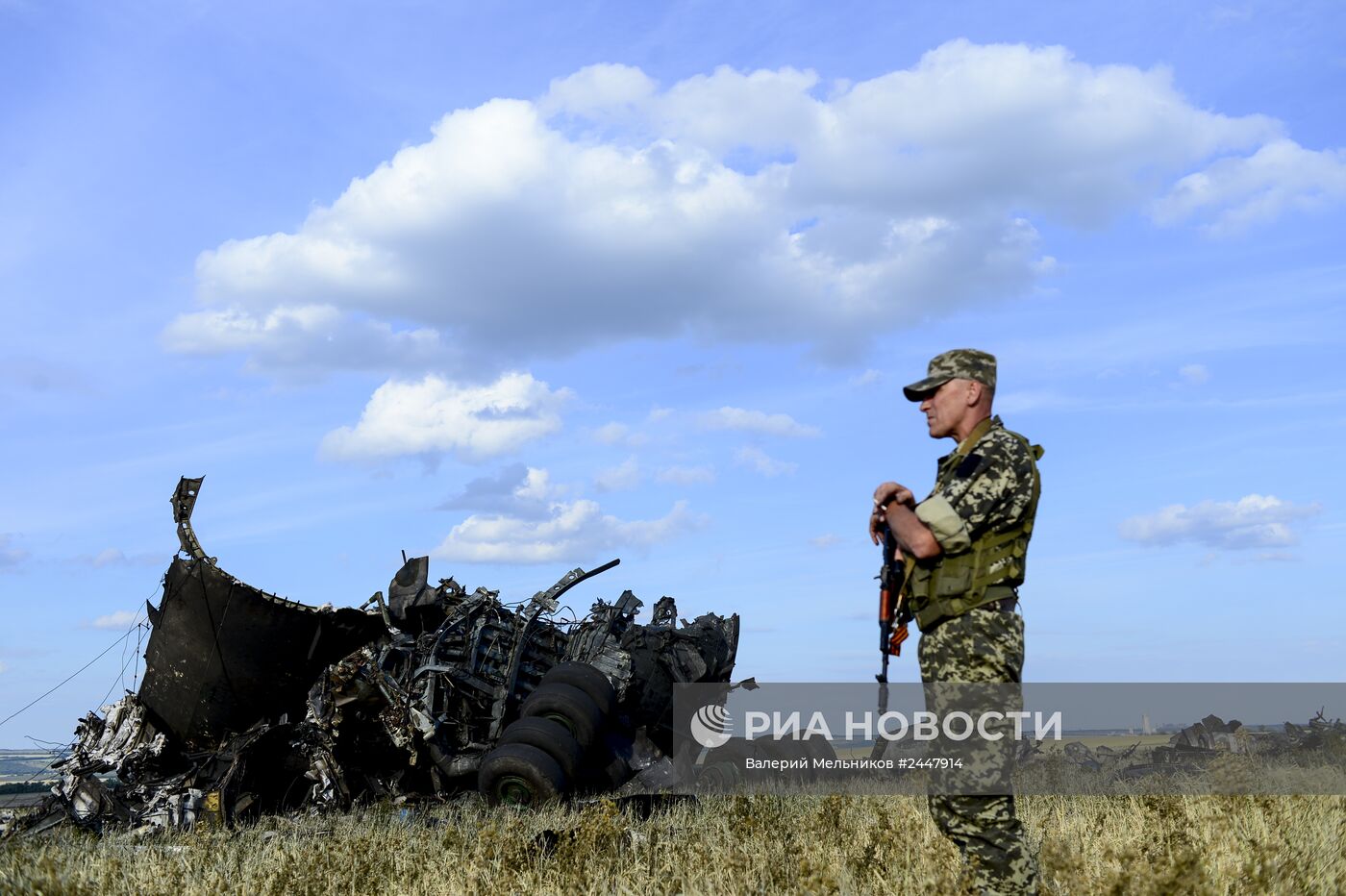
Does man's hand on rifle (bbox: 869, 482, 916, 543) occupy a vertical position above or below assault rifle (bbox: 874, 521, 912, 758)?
above

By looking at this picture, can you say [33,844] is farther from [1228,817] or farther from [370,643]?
[1228,817]

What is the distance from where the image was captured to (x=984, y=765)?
4.71 m

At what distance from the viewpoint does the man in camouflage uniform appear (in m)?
4.73

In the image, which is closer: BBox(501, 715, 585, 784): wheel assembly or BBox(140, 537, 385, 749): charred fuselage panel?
BBox(501, 715, 585, 784): wheel assembly

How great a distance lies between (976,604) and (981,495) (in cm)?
48

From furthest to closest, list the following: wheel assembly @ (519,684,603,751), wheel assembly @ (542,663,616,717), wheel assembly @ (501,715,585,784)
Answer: wheel assembly @ (542,663,616,717) < wheel assembly @ (519,684,603,751) < wheel assembly @ (501,715,585,784)

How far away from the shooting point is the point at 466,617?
1440 centimetres

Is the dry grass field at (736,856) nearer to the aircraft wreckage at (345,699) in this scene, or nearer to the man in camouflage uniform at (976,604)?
the man in camouflage uniform at (976,604)

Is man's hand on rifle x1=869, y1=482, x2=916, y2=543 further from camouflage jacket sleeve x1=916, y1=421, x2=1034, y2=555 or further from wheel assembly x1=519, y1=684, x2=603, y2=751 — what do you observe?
wheel assembly x1=519, y1=684, x2=603, y2=751

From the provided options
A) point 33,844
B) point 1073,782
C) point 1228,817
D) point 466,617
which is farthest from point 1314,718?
point 33,844

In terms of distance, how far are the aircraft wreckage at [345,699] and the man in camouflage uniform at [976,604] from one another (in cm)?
788

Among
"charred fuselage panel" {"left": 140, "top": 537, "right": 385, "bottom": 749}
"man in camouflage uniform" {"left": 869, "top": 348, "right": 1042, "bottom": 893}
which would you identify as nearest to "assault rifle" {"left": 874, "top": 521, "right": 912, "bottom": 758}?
"man in camouflage uniform" {"left": 869, "top": 348, "right": 1042, "bottom": 893}

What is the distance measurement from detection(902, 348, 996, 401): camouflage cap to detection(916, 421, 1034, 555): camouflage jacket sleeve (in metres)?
0.31

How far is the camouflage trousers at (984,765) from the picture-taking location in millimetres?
4711
